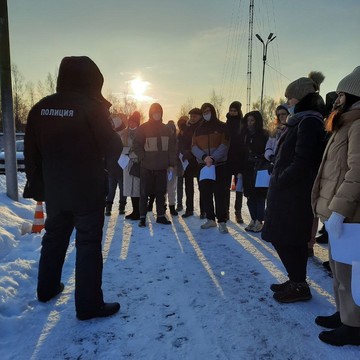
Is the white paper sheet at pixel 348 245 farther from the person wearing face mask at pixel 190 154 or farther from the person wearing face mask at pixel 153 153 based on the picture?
the person wearing face mask at pixel 190 154

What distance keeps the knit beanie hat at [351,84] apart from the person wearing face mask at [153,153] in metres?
4.08

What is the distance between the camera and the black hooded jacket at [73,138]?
273 centimetres

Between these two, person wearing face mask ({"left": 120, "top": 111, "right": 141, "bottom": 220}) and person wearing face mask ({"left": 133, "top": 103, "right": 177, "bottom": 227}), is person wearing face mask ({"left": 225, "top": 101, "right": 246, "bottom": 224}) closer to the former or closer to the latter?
person wearing face mask ({"left": 133, "top": 103, "right": 177, "bottom": 227})

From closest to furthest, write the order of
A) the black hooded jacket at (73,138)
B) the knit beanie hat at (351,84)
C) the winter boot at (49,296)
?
the knit beanie hat at (351,84)
the black hooded jacket at (73,138)
the winter boot at (49,296)

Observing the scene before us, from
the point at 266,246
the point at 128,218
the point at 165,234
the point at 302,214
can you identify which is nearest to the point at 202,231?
the point at 165,234

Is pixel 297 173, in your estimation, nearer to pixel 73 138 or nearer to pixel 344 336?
pixel 344 336

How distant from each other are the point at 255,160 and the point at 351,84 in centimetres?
331

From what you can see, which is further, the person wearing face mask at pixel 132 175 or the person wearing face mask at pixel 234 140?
the person wearing face mask at pixel 132 175

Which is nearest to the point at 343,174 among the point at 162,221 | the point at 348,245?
the point at 348,245

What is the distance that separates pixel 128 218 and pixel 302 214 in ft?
13.9

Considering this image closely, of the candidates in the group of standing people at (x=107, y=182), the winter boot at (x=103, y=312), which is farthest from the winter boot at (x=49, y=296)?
the winter boot at (x=103, y=312)

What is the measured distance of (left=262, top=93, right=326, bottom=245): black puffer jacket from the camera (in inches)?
119

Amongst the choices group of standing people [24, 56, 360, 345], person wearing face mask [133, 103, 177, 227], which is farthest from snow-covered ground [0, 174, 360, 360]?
person wearing face mask [133, 103, 177, 227]

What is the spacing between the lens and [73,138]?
8.96 ft
